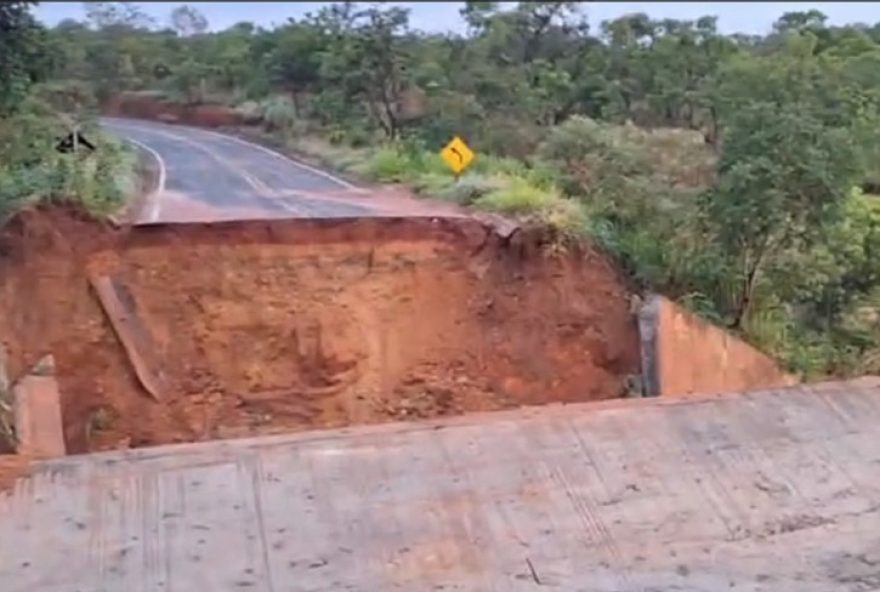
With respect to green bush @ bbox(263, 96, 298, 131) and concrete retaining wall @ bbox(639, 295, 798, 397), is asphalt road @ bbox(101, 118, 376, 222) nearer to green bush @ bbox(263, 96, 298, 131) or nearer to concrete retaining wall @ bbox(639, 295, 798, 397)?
green bush @ bbox(263, 96, 298, 131)

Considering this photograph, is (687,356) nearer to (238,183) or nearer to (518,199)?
(518,199)

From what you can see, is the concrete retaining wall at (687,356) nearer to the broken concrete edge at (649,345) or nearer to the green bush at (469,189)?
the broken concrete edge at (649,345)

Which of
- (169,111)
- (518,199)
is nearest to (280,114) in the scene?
(169,111)

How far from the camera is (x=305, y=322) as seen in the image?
9125mm

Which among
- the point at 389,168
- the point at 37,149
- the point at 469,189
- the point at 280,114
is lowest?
the point at 280,114

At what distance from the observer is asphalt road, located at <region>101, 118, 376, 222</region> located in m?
10.4

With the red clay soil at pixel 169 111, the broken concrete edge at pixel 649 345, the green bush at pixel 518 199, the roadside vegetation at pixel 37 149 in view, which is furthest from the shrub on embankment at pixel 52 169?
the red clay soil at pixel 169 111

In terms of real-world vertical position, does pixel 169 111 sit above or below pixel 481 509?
above

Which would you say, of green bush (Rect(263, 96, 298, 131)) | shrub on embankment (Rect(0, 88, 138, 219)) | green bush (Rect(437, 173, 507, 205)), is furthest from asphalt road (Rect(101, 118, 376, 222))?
green bush (Rect(263, 96, 298, 131))

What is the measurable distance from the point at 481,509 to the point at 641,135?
331 inches

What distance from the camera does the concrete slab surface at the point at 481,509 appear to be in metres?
5.52

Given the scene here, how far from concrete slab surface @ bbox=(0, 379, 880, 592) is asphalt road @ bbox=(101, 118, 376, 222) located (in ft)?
11.4

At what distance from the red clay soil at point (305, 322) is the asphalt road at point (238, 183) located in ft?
2.23

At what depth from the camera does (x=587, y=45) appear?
21.0 metres
